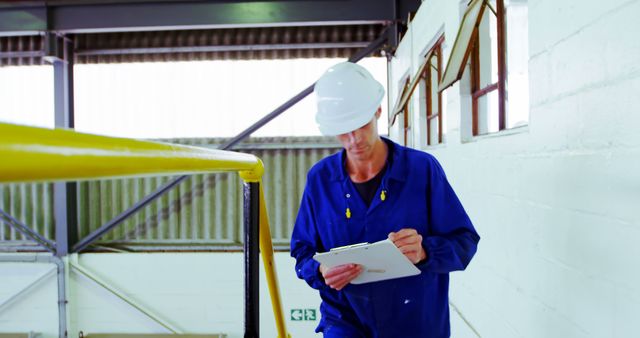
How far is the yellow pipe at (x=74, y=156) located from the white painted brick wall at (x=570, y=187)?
1.51 metres

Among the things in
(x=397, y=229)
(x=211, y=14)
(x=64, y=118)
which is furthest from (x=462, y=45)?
(x=64, y=118)

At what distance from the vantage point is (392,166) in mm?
2191

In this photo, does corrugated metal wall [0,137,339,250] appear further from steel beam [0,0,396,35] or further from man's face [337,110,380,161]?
man's face [337,110,380,161]

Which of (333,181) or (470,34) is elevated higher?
(470,34)

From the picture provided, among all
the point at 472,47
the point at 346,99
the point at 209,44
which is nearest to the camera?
the point at 346,99

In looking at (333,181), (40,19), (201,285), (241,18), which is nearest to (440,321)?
(333,181)

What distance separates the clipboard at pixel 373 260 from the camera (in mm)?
1841

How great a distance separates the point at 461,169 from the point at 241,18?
4794 millimetres

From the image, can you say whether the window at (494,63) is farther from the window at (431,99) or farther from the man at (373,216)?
the window at (431,99)

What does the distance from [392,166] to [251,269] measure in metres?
0.87

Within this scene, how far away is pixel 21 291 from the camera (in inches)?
339

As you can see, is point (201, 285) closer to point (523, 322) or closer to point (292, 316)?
point (292, 316)

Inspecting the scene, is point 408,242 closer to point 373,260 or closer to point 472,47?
point 373,260

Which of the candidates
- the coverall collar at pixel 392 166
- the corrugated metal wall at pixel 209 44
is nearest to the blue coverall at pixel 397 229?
the coverall collar at pixel 392 166
